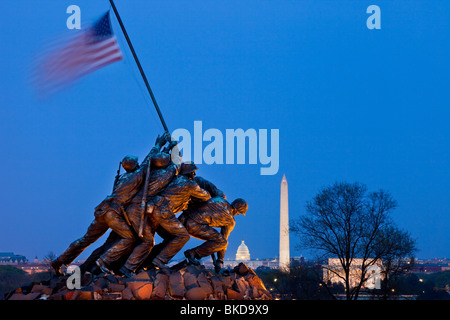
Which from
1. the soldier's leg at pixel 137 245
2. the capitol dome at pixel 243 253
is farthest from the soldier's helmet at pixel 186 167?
the capitol dome at pixel 243 253

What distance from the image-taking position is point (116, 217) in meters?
10.7

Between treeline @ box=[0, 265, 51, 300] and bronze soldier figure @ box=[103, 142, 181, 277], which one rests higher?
bronze soldier figure @ box=[103, 142, 181, 277]

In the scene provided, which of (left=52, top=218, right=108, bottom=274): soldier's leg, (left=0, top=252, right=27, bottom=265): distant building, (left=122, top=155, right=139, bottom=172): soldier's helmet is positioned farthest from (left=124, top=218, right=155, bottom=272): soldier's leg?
(left=0, top=252, right=27, bottom=265): distant building

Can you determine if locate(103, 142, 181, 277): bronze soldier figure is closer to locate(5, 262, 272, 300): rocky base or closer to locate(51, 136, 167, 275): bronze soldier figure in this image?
locate(51, 136, 167, 275): bronze soldier figure

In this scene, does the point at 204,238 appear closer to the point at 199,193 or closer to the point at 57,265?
the point at 199,193

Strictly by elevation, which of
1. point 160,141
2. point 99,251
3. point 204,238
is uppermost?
point 160,141

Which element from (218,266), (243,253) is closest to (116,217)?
(218,266)

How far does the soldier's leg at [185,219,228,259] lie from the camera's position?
455 inches

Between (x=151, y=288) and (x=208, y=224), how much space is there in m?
2.31

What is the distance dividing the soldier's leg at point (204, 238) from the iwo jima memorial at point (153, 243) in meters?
0.02

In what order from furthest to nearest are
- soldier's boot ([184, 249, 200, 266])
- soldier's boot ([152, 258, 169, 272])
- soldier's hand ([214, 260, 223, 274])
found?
soldier's hand ([214, 260, 223, 274]) < soldier's boot ([184, 249, 200, 266]) < soldier's boot ([152, 258, 169, 272])

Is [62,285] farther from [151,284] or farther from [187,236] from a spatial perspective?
[187,236]

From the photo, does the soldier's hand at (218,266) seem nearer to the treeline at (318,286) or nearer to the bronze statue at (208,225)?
the bronze statue at (208,225)

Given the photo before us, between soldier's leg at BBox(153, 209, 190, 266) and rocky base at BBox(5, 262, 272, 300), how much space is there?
0.33 metres
